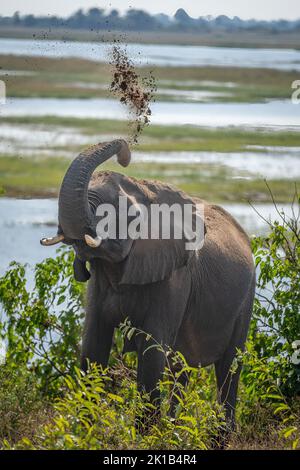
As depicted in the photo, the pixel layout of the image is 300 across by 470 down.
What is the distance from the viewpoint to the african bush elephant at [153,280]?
218 inches

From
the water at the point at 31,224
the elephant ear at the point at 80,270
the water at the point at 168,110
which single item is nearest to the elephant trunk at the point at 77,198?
the elephant ear at the point at 80,270

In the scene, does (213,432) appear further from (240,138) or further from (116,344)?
(240,138)

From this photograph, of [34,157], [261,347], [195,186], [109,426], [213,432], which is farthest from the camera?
[34,157]

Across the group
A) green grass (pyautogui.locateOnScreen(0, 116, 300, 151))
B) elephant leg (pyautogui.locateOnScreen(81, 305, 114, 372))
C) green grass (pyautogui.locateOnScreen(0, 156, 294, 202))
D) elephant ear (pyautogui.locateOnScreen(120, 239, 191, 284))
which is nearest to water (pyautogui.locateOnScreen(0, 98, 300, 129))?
green grass (pyautogui.locateOnScreen(0, 116, 300, 151))

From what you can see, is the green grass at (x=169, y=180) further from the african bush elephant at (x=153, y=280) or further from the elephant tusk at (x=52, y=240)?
the elephant tusk at (x=52, y=240)

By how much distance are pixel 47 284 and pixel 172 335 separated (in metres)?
2.20

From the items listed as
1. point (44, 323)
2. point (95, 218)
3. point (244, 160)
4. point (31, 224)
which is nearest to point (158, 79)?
point (244, 160)

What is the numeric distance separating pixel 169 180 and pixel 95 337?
40.5 ft

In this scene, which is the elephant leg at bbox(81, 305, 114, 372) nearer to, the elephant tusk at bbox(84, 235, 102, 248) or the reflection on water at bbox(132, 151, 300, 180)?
the elephant tusk at bbox(84, 235, 102, 248)

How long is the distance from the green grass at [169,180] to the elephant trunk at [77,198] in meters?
11.5

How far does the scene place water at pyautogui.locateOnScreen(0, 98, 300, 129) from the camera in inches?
893

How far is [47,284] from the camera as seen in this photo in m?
8.18

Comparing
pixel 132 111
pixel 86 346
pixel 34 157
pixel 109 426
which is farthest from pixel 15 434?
pixel 34 157

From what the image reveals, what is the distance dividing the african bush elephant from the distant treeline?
2078mm
